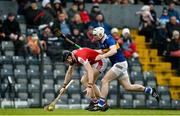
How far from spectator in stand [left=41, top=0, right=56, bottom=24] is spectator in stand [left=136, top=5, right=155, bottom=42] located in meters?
3.66

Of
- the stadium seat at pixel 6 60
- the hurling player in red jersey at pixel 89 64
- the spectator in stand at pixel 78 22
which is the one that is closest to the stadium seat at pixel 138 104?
the spectator in stand at pixel 78 22

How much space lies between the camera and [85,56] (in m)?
22.8

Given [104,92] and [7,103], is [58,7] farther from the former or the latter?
[104,92]

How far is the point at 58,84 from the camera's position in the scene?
28.1m

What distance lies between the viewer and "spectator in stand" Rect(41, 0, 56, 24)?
2961cm

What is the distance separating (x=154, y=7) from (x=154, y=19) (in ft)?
4.35

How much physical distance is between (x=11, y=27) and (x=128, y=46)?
4356 millimetres

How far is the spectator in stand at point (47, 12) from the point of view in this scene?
29609 mm

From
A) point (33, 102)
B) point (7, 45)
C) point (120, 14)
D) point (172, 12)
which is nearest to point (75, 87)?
point (33, 102)

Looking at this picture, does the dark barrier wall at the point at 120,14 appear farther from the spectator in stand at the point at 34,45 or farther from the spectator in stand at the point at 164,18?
the spectator in stand at the point at 34,45

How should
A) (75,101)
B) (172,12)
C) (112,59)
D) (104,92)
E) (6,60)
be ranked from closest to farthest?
(104,92), (112,59), (6,60), (75,101), (172,12)

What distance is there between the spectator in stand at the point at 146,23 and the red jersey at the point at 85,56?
9.14 m

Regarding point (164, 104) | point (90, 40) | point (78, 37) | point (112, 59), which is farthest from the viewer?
point (164, 104)

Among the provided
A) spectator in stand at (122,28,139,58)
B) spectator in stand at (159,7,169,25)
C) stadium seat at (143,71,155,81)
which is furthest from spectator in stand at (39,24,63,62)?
spectator in stand at (159,7,169,25)
